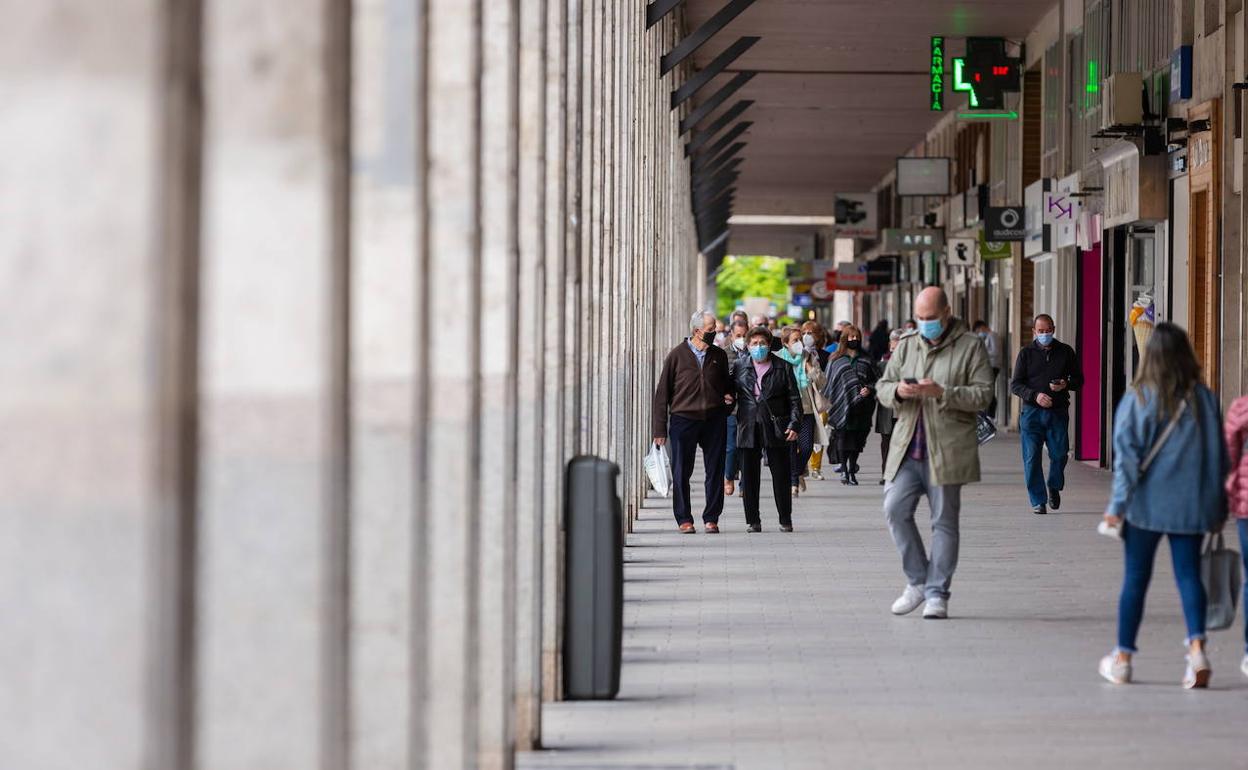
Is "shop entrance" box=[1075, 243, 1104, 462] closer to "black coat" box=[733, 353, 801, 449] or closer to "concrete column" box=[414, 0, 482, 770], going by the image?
"black coat" box=[733, 353, 801, 449]

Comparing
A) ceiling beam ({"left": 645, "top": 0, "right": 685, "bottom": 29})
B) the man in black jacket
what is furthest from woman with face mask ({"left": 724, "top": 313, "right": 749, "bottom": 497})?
ceiling beam ({"left": 645, "top": 0, "right": 685, "bottom": 29})

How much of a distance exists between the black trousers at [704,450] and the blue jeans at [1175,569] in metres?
8.88

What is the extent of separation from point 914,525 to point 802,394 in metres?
13.0

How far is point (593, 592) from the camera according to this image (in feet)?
29.7

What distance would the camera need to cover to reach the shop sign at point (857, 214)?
63562mm

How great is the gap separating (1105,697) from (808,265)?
93585mm

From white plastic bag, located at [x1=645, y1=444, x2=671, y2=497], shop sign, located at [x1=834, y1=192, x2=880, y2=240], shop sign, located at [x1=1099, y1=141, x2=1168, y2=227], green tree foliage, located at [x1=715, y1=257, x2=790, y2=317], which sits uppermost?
green tree foliage, located at [x1=715, y1=257, x2=790, y2=317]

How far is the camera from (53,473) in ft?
7.86

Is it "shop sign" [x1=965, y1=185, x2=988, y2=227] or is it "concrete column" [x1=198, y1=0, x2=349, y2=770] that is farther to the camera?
"shop sign" [x1=965, y1=185, x2=988, y2=227]

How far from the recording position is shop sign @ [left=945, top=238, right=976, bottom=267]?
44.9 m

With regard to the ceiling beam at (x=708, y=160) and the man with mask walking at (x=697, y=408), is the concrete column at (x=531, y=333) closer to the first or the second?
the man with mask walking at (x=697, y=408)

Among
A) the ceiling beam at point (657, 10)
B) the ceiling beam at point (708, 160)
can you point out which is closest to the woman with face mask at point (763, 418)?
the ceiling beam at point (657, 10)

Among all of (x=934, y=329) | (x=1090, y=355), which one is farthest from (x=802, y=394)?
(x=934, y=329)

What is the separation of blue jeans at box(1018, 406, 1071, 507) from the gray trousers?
313 inches
